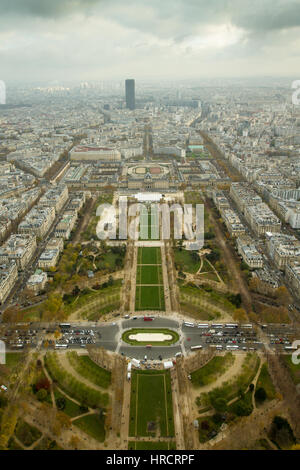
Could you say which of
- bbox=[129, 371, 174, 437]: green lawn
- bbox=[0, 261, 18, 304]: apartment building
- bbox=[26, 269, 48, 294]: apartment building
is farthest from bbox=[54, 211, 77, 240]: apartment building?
bbox=[129, 371, 174, 437]: green lawn

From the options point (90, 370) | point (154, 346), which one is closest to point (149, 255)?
point (154, 346)

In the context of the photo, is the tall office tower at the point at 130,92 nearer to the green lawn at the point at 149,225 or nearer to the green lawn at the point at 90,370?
the green lawn at the point at 149,225

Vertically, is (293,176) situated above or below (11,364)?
above

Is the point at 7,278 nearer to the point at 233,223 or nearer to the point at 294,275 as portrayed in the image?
the point at 294,275

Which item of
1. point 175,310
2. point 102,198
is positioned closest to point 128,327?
point 175,310

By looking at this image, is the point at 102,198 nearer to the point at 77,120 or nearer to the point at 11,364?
the point at 11,364
